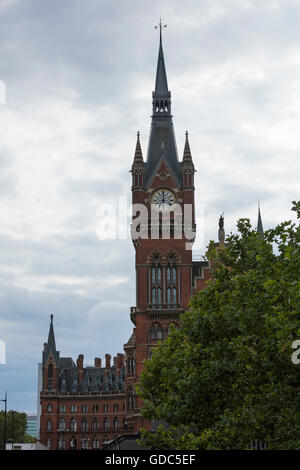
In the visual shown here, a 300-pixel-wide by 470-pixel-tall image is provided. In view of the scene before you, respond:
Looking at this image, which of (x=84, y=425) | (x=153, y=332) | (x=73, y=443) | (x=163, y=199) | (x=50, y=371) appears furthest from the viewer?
(x=84, y=425)

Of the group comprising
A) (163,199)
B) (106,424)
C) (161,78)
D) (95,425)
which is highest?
(161,78)

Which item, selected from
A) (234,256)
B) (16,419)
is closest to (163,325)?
(234,256)

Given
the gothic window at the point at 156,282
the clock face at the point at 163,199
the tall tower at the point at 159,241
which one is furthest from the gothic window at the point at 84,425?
the clock face at the point at 163,199

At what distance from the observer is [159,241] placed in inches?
3873

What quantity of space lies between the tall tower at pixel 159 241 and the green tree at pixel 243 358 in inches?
1869

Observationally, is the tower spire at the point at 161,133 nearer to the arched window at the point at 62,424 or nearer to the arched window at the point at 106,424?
the arched window at the point at 106,424

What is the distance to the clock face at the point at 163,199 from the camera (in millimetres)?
100000

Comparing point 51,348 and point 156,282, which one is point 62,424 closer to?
point 51,348

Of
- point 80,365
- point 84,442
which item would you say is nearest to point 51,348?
point 80,365

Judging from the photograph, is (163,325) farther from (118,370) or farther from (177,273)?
(118,370)

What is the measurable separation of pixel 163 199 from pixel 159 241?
6031 mm

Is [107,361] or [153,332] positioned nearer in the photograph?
[153,332]
